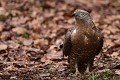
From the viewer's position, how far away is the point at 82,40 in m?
6.45

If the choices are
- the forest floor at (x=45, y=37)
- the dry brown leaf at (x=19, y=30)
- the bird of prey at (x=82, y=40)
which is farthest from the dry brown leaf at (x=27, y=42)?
the bird of prey at (x=82, y=40)

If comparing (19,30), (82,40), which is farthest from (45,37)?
(82,40)

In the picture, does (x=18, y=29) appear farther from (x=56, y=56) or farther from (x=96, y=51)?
(x=96, y=51)

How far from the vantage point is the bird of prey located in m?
6.43

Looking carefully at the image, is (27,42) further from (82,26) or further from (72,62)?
(82,26)

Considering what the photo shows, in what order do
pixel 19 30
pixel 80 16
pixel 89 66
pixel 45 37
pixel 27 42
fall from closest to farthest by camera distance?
pixel 80 16 → pixel 89 66 → pixel 27 42 → pixel 45 37 → pixel 19 30

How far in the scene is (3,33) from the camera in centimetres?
1057

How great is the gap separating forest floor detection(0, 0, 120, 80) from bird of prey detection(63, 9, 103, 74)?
0.28m

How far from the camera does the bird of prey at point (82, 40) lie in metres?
6.43

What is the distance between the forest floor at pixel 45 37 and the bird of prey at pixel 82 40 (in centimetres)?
28

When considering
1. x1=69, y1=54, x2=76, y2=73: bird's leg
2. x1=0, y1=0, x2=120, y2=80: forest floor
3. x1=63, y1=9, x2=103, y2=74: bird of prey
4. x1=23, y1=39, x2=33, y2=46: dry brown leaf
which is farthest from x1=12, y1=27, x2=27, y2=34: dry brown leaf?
x1=63, y1=9, x2=103, y2=74: bird of prey

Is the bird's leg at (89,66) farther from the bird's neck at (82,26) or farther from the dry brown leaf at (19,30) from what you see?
the dry brown leaf at (19,30)

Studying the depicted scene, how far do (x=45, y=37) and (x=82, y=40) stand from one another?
13.1 ft

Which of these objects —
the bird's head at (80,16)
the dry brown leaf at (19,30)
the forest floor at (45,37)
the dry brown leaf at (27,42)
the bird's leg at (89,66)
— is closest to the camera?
the bird's head at (80,16)
